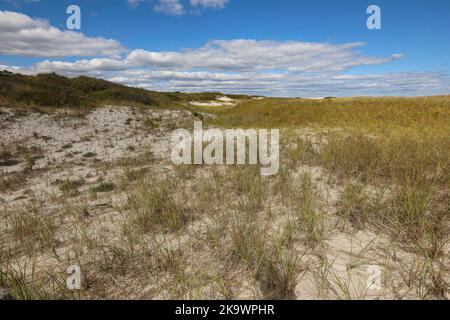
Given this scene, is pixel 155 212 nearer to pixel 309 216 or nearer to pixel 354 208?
pixel 309 216

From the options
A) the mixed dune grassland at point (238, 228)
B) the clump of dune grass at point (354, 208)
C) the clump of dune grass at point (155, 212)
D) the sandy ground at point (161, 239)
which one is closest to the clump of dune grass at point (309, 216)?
the mixed dune grassland at point (238, 228)

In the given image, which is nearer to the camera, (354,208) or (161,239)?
(161,239)

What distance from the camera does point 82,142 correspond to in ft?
33.7

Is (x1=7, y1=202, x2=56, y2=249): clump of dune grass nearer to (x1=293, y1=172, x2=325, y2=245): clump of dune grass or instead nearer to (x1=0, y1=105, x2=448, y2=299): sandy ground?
(x1=0, y1=105, x2=448, y2=299): sandy ground

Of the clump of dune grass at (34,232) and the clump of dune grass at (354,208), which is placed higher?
the clump of dune grass at (354,208)

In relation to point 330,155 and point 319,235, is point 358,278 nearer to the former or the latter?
point 319,235

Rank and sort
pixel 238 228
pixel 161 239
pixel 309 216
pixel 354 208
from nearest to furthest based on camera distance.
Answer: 1. pixel 238 228
2. pixel 309 216
3. pixel 161 239
4. pixel 354 208

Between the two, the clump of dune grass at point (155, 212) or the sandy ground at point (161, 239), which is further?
the clump of dune grass at point (155, 212)

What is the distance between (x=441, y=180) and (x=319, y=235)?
106 inches

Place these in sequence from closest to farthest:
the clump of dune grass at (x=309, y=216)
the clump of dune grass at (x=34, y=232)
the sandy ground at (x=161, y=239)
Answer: the sandy ground at (x=161, y=239) < the clump of dune grass at (x=309, y=216) < the clump of dune grass at (x=34, y=232)

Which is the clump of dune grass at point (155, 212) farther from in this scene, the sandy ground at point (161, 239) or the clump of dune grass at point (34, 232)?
the clump of dune grass at point (34, 232)

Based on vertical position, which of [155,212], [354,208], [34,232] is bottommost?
[34,232]

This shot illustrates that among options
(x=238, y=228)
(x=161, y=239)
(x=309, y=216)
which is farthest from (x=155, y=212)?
(x=309, y=216)

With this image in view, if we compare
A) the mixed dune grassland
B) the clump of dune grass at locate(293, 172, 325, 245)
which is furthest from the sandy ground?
the clump of dune grass at locate(293, 172, 325, 245)
